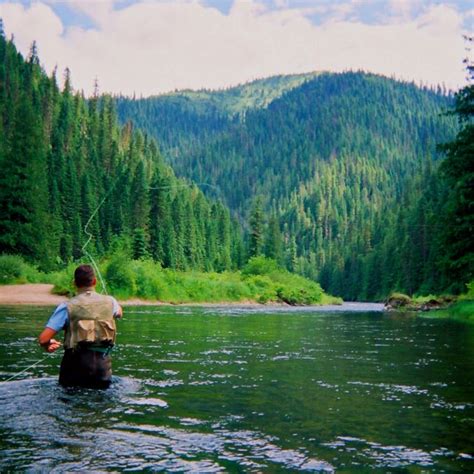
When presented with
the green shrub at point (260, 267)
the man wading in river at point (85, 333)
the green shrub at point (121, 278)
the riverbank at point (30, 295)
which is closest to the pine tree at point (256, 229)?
the green shrub at point (260, 267)

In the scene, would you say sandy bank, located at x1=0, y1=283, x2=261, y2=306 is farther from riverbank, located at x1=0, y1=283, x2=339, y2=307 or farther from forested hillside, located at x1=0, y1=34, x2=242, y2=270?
forested hillside, located at x1=0, y1=34, x2=242, y2=270

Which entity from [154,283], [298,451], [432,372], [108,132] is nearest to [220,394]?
[298,451]

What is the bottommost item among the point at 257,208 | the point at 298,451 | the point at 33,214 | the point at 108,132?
the point at 298,451

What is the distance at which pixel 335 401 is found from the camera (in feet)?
30.3

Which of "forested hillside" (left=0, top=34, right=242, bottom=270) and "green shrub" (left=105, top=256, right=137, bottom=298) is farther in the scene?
"forested hillside" (left=0, top=34, right=242, bottom=270)

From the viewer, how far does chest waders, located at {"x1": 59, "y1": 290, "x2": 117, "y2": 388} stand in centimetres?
919

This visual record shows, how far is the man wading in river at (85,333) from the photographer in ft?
30.0

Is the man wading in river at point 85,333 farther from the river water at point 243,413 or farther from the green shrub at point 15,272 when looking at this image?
the green shrub at point 15,272

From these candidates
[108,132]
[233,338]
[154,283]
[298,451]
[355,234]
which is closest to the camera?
[298,451]

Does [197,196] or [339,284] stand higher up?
[197,196]

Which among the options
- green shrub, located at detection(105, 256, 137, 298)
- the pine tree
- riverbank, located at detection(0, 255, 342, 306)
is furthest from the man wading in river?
the pine tree

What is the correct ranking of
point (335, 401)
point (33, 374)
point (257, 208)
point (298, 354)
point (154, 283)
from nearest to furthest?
1. point (335, 401)
2. point (33, 374)
3. point (298, 354)
4. point (154, 283)
5. point (257, 208)

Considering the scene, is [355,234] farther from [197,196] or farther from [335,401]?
[335,401]

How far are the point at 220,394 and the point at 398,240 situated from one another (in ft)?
361
